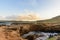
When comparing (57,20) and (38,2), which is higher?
(38,2)

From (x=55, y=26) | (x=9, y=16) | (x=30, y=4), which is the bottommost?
(x=55, y=26)

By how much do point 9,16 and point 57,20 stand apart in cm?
75

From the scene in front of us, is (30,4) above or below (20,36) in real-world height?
above

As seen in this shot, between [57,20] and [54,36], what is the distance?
26 centimetres

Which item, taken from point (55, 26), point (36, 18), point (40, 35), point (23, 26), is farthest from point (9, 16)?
point (55, 26)

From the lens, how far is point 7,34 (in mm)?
2219

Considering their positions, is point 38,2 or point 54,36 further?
point 38,2

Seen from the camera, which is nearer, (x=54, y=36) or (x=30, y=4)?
(x=54, y=36)

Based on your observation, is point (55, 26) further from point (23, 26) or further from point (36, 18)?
point (23, 26)

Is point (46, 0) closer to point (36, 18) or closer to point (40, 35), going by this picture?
point (36, 18)

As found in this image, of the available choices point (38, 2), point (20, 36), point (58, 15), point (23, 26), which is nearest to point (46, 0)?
point (38, 2)

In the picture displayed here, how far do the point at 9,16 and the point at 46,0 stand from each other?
0.63 metres

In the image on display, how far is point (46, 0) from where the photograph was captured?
7.72 ft

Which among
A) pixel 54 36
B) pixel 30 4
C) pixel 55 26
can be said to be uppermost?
pixel 30 4
